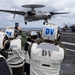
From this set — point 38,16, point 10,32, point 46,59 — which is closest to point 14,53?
point 10,32

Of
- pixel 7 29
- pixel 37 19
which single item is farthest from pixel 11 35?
pixel 37 19

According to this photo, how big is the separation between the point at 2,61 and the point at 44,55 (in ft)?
5.36

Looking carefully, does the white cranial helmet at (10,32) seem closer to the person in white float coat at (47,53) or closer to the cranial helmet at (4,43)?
the person in white float coat at (47,53)

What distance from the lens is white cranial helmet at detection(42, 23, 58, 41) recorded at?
4.30 m

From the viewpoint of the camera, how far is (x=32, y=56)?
4.39 m

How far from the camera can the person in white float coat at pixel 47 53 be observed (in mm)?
4301

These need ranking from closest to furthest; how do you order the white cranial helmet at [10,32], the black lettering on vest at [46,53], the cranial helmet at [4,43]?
the cranial helmet at [4,43]
the black lettering on vest at [46,53]
the white cranial helmet at [10,32]

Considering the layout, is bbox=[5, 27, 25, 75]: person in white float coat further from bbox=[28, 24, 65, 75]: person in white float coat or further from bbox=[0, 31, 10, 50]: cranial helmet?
bbox=[0, 31, 10, 50]: cranial helmet

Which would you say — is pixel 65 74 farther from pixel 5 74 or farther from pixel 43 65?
pixel 5 74

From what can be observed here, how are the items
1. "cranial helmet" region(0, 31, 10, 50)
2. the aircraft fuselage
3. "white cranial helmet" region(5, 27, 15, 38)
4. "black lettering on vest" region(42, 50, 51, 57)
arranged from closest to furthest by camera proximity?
"cranial helmet" region(0, 31, 10, 50), "black lettering on vest" region(42, 50, 51, 57), "white cranial helmet" region(5, 27, 15, 38), the aircraft fuselage

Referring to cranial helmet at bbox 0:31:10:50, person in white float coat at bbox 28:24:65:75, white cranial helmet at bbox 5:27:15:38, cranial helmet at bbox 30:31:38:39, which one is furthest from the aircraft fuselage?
cranial helmet at bbox 0:31:10:50

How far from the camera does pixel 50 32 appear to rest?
4301mm

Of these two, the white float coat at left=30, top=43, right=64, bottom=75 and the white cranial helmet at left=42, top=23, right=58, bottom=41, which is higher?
the white cranial helmet at left=42, top=23, right=58, bottom=41

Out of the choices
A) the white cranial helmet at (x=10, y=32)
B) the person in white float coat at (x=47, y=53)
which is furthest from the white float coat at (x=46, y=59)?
the white cranial helmet at (x=10, y=32)
